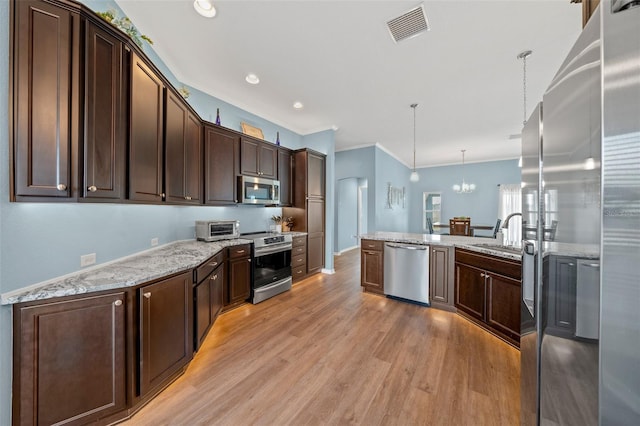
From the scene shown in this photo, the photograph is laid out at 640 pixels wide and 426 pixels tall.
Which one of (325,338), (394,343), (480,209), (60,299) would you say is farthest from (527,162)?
(480,209)

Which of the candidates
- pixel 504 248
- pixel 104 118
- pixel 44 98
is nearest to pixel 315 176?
pixel 504 248

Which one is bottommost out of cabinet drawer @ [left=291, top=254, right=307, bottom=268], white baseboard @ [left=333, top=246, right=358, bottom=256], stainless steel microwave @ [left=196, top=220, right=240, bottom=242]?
white baseboard @ [left=333, top=246, right=358, bottom=256]

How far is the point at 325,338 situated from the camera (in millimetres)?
2410

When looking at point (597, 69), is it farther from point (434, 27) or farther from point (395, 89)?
point (395, 89)

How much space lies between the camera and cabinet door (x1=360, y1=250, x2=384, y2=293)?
3545 mm

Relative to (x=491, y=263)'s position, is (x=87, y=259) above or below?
above

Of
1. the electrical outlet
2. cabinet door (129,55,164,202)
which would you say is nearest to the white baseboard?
cabinet door (129,55,164,202)

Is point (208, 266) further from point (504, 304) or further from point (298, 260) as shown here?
point (504, 304)

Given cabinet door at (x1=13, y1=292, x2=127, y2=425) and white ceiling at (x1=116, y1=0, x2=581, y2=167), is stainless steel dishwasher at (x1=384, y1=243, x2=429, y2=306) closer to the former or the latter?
white ceiling at (x1=116, y1=0, x2=581, y2=167)

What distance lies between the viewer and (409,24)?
2.15 metres

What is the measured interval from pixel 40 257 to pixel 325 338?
2261 millimetres

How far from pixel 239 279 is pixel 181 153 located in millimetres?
1689

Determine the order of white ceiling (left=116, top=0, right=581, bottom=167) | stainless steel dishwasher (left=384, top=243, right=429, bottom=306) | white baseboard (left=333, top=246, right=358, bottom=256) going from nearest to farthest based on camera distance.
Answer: white ceiling (left=116, top=0, right=581, bottom=167) → stainless steel dishwasher (left=384, top=243, right=429, bottom=306) → white baseboard (left=333, top=246, right=358, bottom=256)

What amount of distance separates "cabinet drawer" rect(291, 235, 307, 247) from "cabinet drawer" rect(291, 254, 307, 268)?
213mm
